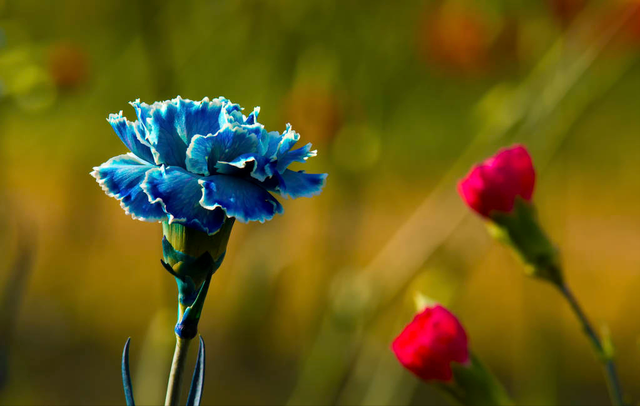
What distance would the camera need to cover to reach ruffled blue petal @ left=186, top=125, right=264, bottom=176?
0.57ft

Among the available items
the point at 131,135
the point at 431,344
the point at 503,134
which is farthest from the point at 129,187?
the point at 503,134

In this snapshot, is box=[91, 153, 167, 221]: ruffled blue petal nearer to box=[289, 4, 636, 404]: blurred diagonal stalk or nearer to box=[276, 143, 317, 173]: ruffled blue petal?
→ box=[276, 143, 317, 173]: ruffled blue petal

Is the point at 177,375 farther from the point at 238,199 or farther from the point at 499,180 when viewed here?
the point at 499,180

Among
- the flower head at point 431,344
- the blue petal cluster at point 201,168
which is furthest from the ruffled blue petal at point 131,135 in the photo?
the flower head at point 431,344

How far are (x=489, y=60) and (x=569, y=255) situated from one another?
2.22ft

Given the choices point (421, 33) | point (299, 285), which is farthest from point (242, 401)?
point (421, 33)

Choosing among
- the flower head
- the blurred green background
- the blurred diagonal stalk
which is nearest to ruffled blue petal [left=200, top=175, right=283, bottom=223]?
the flower head

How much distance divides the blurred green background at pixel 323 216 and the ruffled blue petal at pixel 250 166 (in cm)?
23

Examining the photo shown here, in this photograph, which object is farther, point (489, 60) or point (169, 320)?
point (489, 60)

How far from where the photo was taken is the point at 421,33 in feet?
2.28

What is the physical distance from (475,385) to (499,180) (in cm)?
10

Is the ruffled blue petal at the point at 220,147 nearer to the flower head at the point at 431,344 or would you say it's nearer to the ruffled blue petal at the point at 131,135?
the ruffled blue petal at the point at 131,135

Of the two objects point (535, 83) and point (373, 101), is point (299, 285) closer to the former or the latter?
point (373, 101)

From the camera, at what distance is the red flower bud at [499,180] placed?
293 mm
